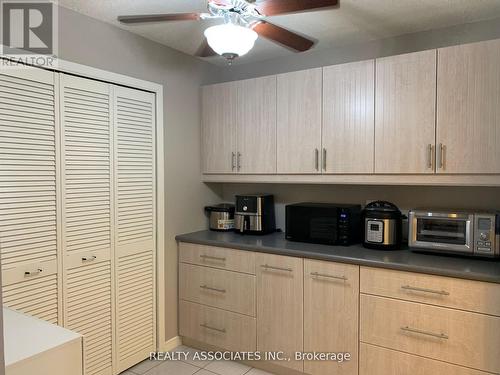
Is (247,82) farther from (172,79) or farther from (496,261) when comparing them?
(496,261)

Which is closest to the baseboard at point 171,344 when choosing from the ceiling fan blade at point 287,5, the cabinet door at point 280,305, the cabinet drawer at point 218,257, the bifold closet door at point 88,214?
the bifold closet door at point 88,214

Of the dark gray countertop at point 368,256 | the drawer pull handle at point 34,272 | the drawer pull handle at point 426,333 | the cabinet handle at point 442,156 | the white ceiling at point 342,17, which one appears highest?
the white ceiling at point 342,17

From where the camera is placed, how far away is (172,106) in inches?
114

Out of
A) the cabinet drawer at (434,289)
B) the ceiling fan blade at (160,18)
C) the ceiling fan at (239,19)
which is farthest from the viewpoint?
the cabinet drawer at (434,289)

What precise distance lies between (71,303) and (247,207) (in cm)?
139

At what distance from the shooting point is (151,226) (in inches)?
109

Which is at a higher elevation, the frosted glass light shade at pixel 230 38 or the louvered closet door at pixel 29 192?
the frosted glass light shade at pixel 230 38

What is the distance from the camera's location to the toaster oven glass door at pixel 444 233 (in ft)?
6.99

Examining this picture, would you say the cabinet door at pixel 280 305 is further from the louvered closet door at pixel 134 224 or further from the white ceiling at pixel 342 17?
the white ceiling at pixel 342 17

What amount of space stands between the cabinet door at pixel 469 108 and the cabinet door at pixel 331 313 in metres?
0.87

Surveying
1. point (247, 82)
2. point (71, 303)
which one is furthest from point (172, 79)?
point (71, 303)

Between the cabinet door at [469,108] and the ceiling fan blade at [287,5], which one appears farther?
the cabinet door at [469,108]

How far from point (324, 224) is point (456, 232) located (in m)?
0.79

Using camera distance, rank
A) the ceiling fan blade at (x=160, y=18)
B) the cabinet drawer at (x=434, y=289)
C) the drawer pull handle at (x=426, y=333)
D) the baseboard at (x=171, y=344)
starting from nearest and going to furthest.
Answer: the ceiling fan blade at (x=160, y=18)
the cabinet drawer at (x=434, y=289)
the drawer pull handle at (x=426, y=333)
the baseboard at (x=171, y=344)
